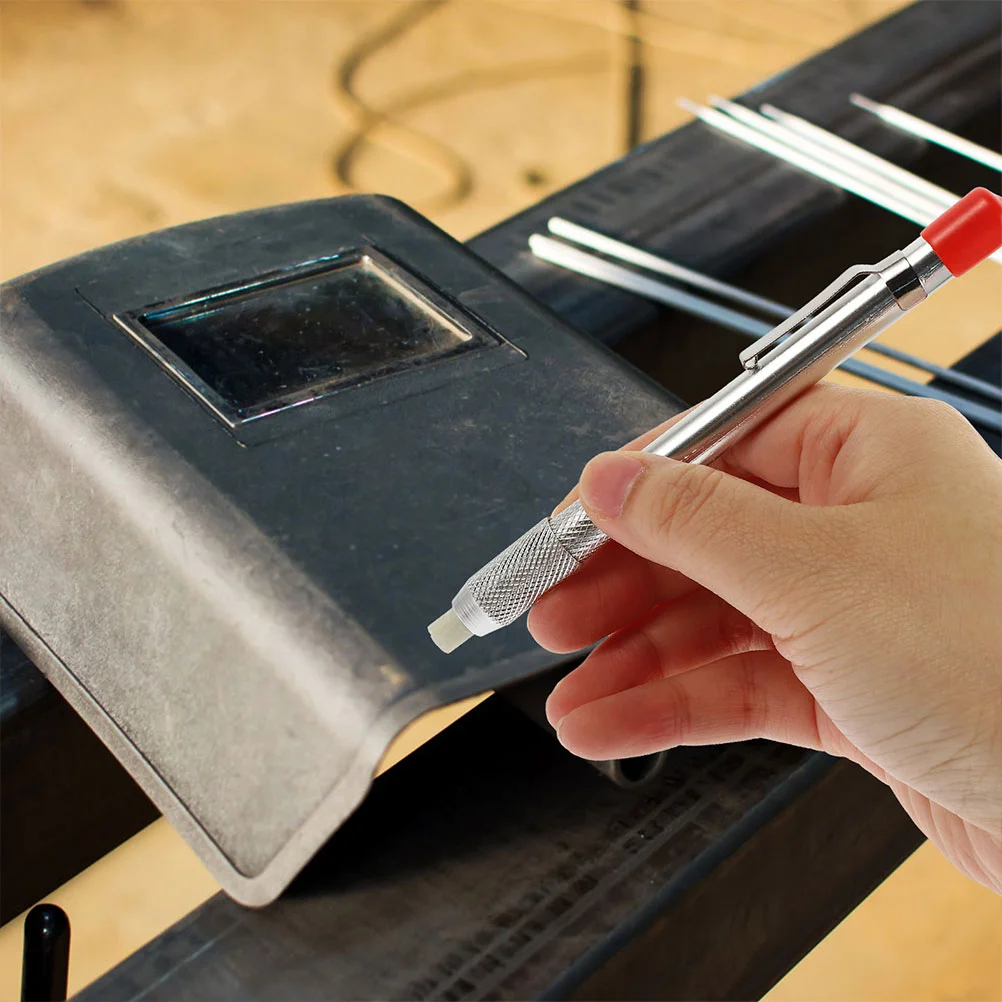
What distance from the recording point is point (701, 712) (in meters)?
0.55

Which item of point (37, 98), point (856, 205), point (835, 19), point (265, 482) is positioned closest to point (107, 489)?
point (265, 482)

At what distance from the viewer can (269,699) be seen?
50cm

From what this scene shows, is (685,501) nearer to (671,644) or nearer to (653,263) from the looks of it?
(671,644)

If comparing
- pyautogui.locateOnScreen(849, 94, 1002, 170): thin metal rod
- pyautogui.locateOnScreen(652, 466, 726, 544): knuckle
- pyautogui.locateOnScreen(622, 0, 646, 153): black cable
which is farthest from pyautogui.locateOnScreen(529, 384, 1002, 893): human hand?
pyautogui.locateOnScreen(622, 0, 646, 153): black cable

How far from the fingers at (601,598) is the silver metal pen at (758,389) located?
2cm

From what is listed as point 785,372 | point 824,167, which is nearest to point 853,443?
point 785,372

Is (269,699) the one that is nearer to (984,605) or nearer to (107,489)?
(107,489)

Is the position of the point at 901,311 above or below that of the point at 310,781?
above

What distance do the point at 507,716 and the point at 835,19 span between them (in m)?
1.91

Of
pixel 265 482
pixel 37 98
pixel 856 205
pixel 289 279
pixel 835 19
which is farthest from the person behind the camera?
pixel 835 19

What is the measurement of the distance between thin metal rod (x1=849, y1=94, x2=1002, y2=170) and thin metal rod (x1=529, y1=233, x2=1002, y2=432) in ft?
0.84

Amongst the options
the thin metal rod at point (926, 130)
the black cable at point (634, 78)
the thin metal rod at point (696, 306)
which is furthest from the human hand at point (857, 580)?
the black cable at point (634, 78)

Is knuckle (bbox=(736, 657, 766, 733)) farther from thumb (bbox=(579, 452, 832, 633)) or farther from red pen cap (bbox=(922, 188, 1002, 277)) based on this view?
red pen cap (bbox=(922, 188, 1002, 277))

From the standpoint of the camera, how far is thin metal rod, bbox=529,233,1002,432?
30.5 inches
